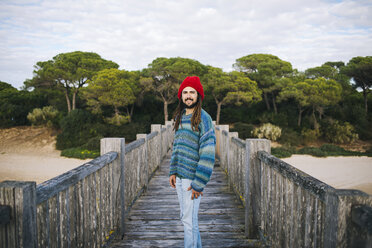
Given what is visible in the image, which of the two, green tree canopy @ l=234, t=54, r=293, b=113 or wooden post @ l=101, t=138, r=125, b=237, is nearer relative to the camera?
wooden post @ l=101, t=138, r=125, b=237

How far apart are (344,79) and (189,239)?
31.3 m

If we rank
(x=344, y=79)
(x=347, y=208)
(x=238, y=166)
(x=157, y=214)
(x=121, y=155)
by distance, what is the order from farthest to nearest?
(x=344, y=79), (x=238, y=166), (x=157, y=214), (x=121, y=155), (x=347, y=208)

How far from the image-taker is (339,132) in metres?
21.1

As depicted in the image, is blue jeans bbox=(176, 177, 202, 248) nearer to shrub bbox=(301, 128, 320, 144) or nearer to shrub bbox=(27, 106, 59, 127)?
shrub bbox=(301, 128, 320, 144)

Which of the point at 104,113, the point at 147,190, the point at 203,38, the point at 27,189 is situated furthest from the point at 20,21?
the point at 27,189

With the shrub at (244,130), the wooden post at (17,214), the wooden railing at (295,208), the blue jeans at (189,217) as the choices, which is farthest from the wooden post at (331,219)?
the shrub at (244,130)

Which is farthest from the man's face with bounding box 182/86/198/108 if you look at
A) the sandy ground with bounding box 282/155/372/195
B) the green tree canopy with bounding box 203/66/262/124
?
the green tree canopy with bounding box 203/66/262/124

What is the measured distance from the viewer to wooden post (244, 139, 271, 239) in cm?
299

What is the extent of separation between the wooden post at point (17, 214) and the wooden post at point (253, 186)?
8.06 feet

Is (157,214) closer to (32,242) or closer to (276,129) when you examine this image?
(32,242)

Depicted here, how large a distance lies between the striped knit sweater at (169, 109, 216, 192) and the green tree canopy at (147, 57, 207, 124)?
2126cm

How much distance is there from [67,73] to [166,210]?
928 inches

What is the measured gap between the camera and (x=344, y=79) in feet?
88.2

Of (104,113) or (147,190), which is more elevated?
(104,113)
